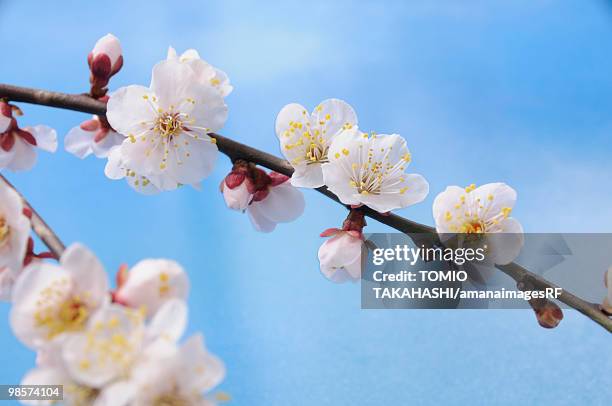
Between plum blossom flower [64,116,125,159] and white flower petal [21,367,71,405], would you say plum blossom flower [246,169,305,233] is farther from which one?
white flower petal [21,367,71,405]

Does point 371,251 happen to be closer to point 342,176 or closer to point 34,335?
point 342,176

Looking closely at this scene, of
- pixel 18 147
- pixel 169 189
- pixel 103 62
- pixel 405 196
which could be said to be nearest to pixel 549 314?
pixel 405 196

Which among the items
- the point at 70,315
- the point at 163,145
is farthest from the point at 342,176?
the point at 70,315

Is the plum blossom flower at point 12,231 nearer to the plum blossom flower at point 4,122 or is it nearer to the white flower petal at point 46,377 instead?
the white flower petal at point 46,377

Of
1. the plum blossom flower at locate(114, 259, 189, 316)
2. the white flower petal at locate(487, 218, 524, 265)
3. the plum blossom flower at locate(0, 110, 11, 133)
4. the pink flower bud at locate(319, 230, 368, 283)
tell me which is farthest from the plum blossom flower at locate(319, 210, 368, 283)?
the plum blossom flower at locate(0, 110, 11, 133)

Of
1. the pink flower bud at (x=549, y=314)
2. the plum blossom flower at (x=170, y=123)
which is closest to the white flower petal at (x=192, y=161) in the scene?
the plum blossom flower at (x=170, y=123)

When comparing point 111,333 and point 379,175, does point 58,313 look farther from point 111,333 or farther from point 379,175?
point 379,175
